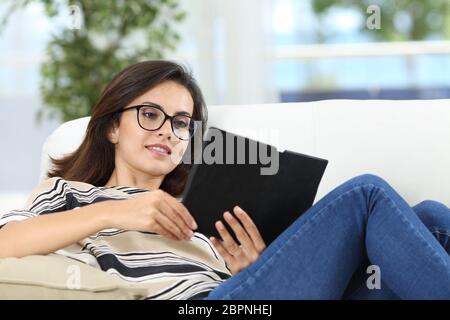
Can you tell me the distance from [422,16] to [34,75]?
8.47ft

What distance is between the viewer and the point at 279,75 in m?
4.28

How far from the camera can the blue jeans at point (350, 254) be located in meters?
1.33

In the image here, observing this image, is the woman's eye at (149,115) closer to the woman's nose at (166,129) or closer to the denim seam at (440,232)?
the woman's nose at (166,129)

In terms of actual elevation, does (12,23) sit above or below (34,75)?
above

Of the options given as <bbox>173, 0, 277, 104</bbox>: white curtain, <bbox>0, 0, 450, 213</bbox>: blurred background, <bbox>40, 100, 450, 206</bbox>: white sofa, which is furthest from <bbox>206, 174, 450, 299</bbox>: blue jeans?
<bbox>173, 0, 277, 104</bbox>: white curtain

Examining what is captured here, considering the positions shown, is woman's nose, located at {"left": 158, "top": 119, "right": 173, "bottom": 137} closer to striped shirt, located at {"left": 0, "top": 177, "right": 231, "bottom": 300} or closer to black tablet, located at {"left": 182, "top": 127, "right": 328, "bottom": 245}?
striped shirt, located at {"left": 0, "top": 177, "right": 231, "bottom": 300}

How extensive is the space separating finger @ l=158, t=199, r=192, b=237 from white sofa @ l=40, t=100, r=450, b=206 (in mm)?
588

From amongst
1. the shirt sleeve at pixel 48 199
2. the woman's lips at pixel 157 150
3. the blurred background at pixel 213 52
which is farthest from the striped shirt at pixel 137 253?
the blurred background at pixel 213 52

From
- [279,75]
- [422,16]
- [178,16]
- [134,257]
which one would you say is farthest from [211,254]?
[422,16]

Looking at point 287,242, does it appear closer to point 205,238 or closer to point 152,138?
point 205,238

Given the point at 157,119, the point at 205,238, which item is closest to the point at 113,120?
the point at 157,119

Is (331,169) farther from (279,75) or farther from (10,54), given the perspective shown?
(10,54)

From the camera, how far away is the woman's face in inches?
72.5

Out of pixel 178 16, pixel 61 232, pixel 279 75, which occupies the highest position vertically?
pixel 178 16
